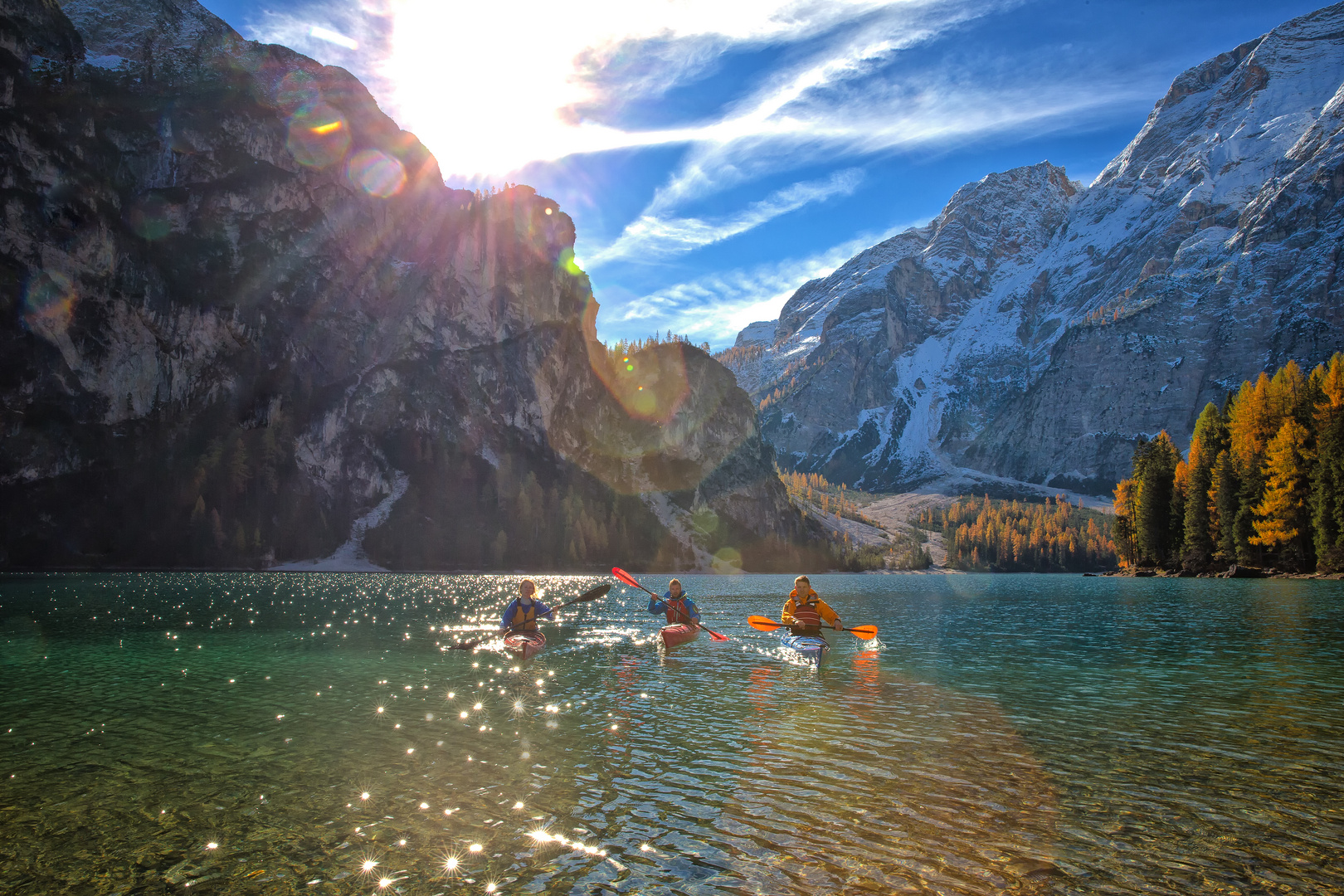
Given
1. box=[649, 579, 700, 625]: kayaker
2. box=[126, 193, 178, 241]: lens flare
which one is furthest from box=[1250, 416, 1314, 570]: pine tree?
box=[126, 193, 178, 241]: lens flare

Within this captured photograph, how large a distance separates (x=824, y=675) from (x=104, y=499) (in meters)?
173

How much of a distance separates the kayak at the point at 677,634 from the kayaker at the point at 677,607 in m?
0.79

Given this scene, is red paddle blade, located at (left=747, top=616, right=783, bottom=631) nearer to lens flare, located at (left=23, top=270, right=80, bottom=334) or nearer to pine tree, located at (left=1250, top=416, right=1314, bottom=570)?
pine tree, located at (left=1250, top=416, right=1314, bottom=570)

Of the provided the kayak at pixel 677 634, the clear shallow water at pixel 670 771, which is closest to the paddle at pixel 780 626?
the clear shallow water at pixel 670 771

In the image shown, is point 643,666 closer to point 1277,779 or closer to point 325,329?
point 1277,779

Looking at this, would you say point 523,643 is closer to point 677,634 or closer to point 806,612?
point 677,634

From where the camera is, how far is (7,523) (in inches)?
5344

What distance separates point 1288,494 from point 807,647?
8042cm

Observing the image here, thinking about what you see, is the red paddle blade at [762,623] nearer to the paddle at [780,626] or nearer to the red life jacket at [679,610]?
the paddle at [780,626]

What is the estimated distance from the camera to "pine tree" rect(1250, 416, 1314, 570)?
8119 cm

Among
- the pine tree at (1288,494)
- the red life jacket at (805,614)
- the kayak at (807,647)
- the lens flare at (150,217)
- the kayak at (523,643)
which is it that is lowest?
the kayak at (523,643)

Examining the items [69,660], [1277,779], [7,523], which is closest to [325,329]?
[7,523]

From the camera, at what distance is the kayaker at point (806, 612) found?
110ft

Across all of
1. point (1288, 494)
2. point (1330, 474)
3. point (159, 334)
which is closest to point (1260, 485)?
point (1288, 494)
